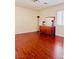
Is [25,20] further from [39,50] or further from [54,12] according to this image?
[39,50]

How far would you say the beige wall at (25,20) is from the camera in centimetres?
710

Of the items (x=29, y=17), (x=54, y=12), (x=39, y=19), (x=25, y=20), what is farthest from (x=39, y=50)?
(x=39, y=19)

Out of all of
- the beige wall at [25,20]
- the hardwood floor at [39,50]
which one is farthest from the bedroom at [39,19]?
the hardwood floor at [39,50]

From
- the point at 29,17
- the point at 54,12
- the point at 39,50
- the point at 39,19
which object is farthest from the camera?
the point at 39,19

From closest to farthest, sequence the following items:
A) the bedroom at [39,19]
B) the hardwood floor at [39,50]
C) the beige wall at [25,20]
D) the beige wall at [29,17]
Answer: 1. the hardwood floor at [39,50]
2. the bedroom at [39,19]
3. the beige wall at [29,17]
4. the beige wall at [25,20]

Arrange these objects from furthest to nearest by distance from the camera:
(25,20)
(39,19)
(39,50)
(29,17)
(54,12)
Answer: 1. (39,19)
2. (29,17)
3. (25,20)
4. (54,12)
5. (39,50)

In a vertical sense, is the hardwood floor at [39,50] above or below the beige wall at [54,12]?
below

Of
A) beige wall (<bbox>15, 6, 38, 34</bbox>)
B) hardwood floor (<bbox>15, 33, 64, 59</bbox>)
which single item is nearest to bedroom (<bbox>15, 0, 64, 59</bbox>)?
beige wall (<bbox>15, 6, 38, 34</bbox>)

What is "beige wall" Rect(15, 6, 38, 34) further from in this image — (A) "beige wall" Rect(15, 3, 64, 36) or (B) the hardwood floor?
(B) the hardwood floor

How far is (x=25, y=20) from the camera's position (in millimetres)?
7648

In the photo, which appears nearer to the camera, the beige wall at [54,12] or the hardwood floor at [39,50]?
the hardwood floor at [39,50]

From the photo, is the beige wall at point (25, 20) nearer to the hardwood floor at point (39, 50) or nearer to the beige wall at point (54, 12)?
the beige wall at point (54, 12)
